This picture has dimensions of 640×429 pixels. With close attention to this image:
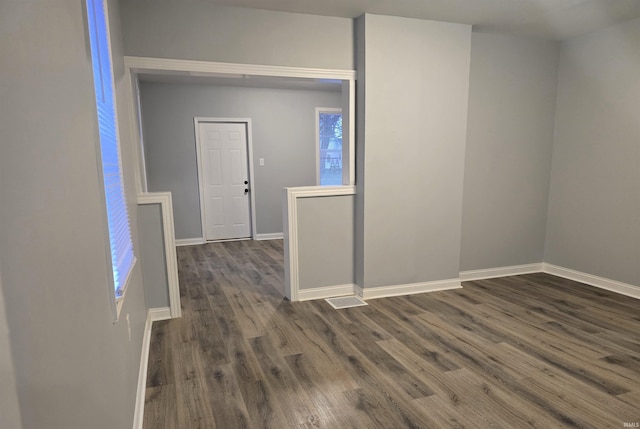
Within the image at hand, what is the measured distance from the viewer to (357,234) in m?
3.65

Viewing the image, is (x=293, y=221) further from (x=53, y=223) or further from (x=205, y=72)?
(x=53, y=223)

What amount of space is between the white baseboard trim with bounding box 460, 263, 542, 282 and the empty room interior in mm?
28

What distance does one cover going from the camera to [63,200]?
A: 2.72 ft

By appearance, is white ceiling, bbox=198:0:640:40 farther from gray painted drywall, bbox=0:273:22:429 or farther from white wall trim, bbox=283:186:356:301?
gray painted drywall, bbox=0:273:22:429

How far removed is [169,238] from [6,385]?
277 centimetres

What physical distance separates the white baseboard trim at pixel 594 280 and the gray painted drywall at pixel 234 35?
11.0 feet

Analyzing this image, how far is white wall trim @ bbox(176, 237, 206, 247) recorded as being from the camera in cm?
614

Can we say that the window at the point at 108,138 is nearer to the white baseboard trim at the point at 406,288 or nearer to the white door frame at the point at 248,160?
the white baseboard trim at the point at 406,288

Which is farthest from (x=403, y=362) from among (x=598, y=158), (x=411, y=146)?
(x=598, y=158)

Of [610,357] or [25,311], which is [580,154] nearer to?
[610,357]

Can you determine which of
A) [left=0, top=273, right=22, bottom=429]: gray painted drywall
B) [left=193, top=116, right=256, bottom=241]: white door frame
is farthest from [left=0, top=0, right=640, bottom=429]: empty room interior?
[left=193, top=116, right=256, bottom=241]: white door frame

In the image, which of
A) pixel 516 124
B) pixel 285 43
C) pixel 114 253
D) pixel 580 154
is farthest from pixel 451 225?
pixel 114 253

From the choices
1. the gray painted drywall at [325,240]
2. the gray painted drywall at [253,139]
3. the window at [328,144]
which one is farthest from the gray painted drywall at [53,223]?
the window at [328,144]

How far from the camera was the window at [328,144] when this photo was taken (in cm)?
671
